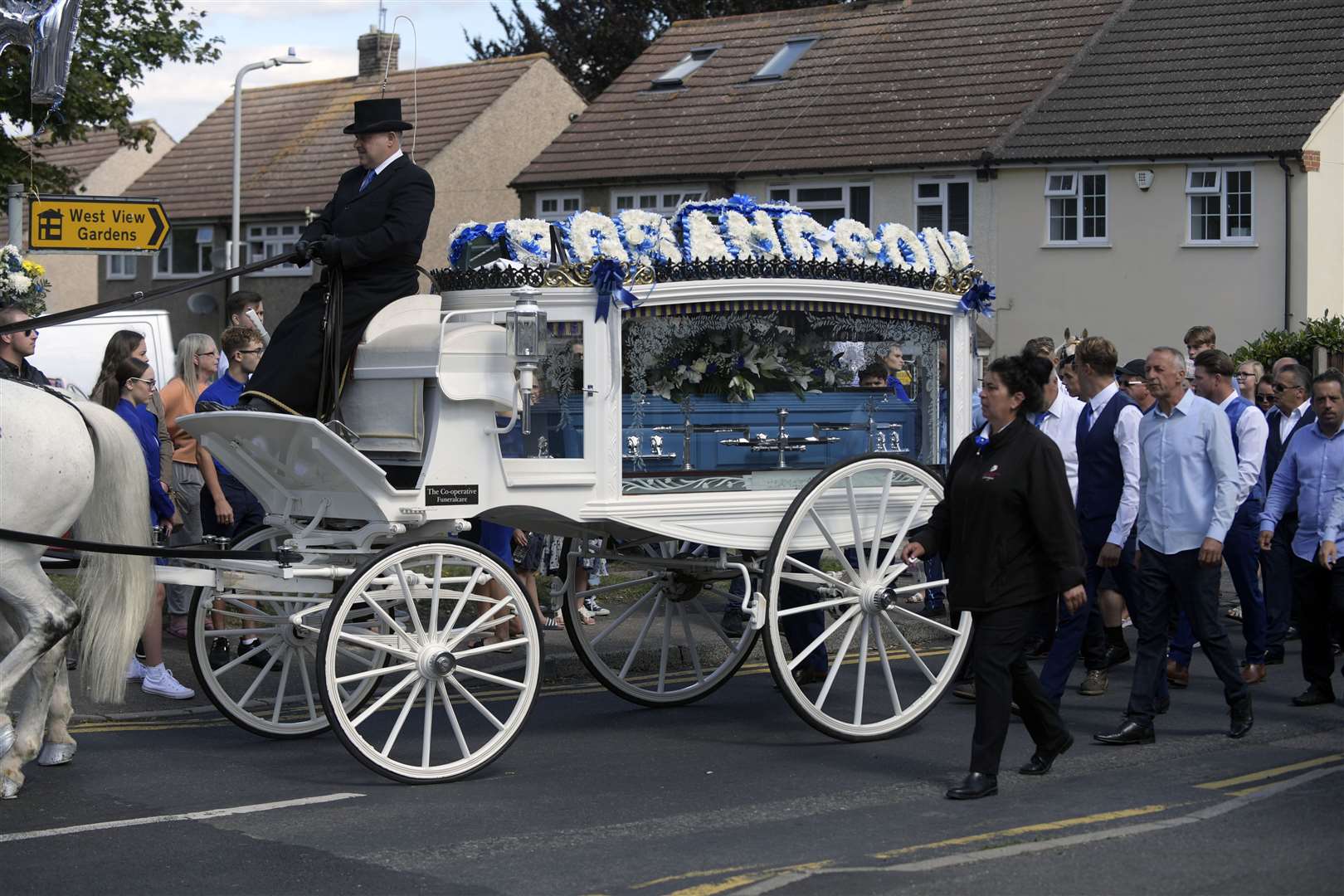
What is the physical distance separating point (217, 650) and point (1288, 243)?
25697 mm

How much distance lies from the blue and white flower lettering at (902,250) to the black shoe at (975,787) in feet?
9.84

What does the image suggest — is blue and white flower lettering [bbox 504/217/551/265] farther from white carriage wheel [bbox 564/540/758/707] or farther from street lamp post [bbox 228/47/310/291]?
street lamp post [bbox 228/47/310/291]

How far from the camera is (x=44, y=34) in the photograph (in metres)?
10.6

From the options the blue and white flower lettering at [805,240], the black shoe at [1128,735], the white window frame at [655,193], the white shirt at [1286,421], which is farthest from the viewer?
the white window frame at [655,193]

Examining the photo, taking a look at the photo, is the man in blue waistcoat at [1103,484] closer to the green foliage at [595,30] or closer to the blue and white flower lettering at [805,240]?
the blue and white flower lettering at [805,240]

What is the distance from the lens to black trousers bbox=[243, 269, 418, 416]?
8.11m

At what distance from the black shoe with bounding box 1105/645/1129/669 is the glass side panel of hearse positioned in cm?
206

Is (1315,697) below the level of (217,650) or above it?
below

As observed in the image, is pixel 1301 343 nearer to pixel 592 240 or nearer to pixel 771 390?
pixel 771 390

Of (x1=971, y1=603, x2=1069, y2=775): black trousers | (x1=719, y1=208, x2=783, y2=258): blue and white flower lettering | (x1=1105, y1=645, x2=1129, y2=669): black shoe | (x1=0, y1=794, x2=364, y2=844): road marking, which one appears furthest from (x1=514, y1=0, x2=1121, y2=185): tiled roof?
(x1=0, y1=794, x2=364, y2=844): road marking

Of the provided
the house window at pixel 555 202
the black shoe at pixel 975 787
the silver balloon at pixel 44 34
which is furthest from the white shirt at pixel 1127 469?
the house window at pixel 555 202

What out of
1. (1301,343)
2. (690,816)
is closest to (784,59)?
(1301,343)

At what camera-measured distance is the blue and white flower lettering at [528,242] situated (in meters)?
8.23

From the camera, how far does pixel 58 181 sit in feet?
90.4
